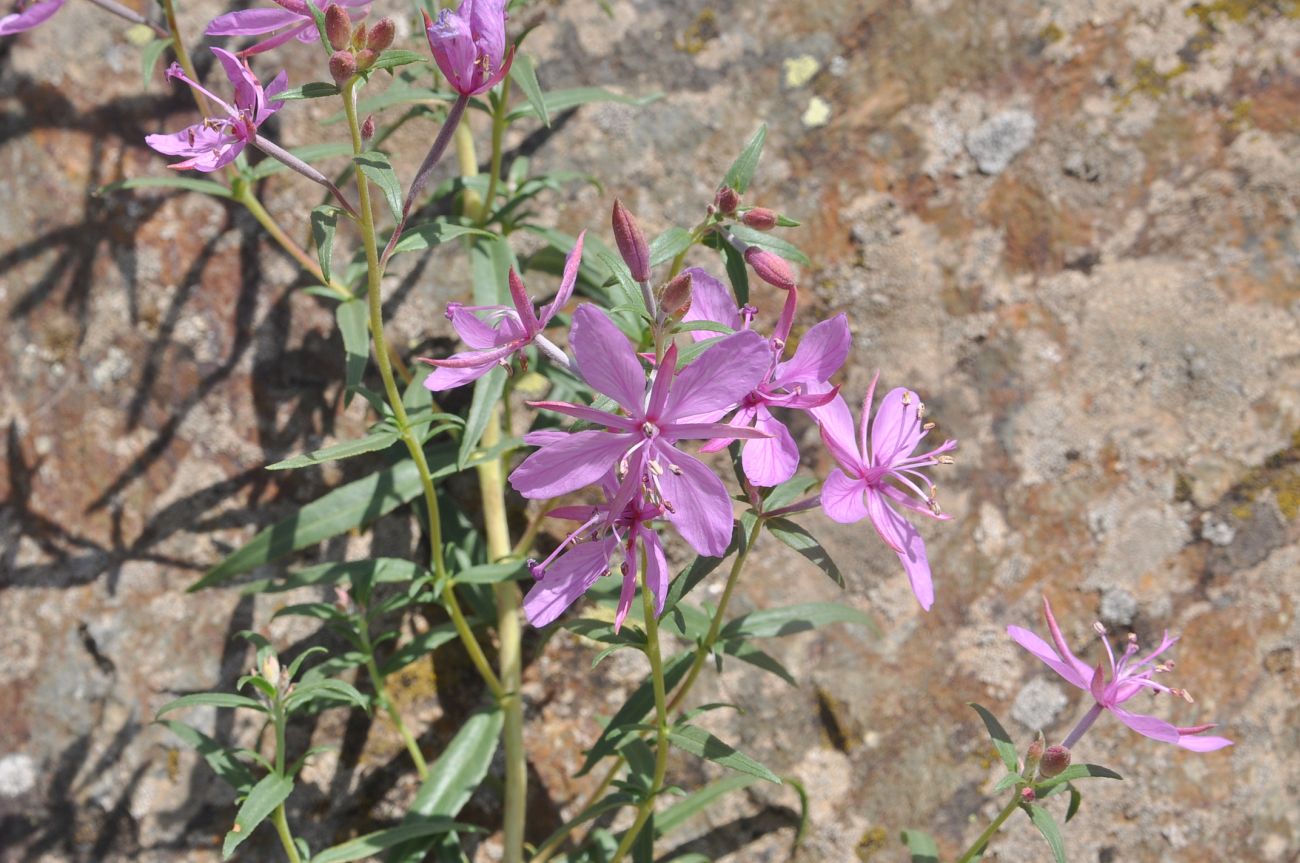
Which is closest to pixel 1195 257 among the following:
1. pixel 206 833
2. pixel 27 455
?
pixel 206 833

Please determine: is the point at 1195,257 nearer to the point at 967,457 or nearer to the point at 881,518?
the point at 967,457

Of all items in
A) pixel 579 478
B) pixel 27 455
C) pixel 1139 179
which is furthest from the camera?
pixel 1139 179

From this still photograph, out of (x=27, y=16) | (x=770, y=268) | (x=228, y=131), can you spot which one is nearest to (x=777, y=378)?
(x=770, y=268)

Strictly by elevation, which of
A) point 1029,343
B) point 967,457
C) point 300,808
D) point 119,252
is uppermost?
point 119,252

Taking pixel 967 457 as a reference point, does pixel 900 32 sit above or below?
above

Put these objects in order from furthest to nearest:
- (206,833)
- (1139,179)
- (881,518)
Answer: (1139,179) < (206,833) < (881,518)

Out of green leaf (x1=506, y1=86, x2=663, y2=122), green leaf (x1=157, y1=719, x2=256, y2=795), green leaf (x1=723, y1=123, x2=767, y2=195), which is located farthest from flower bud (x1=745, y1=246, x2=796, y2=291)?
green leaf (x1=157, y1=719, x2=256, y2=795)

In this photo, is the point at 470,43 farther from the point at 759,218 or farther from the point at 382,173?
the point at 759,218

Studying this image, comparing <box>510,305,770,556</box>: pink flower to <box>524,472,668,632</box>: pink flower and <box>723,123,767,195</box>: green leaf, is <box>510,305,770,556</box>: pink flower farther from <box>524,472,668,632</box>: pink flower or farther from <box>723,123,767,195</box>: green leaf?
<box>723,123,767,195</box>: green leaf
